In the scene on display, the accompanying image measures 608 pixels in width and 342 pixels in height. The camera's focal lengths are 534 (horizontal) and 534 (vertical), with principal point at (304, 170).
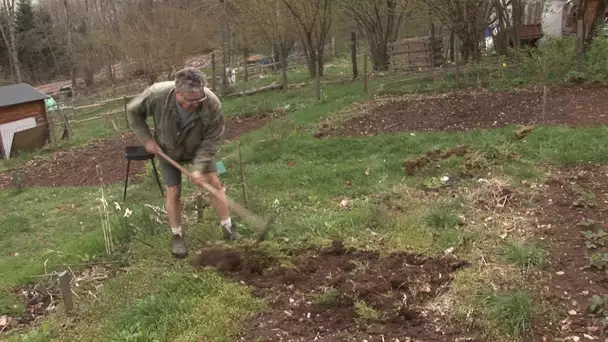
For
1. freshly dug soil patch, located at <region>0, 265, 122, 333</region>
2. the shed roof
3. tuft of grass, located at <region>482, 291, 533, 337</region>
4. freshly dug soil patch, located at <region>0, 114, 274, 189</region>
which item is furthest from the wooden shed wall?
tuft of grass, located at <region>482, 291, 533, 337</region>

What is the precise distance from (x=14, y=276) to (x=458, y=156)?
5033 mm

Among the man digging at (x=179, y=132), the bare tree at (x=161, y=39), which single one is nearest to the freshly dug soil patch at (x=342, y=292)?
the man digging at (x=179, y=132)

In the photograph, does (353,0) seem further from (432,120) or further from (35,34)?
(35,34)

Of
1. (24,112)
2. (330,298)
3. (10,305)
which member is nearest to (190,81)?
(330,298)

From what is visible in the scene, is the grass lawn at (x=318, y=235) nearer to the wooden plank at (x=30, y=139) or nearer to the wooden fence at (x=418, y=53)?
the wooden plank at (x=30, y=139)

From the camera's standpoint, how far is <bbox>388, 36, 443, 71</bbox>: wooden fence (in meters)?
16.3

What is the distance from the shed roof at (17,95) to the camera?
18.2 metres

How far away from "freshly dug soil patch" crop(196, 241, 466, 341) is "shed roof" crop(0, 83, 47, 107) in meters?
17.0

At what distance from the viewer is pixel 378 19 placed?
17.3 metres

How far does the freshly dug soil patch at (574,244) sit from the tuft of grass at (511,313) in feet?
0.31

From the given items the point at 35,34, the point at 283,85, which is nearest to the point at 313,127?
the point at 283,85

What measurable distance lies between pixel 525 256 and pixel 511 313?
2.39ft

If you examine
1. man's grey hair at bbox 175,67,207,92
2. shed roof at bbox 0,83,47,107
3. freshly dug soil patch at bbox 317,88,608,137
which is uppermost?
man's grey hair at bbox 175,67,207,92

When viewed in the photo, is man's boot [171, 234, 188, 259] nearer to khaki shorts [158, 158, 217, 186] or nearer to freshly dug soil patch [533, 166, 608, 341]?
khaki shorts [158, 158, 217, 186]
